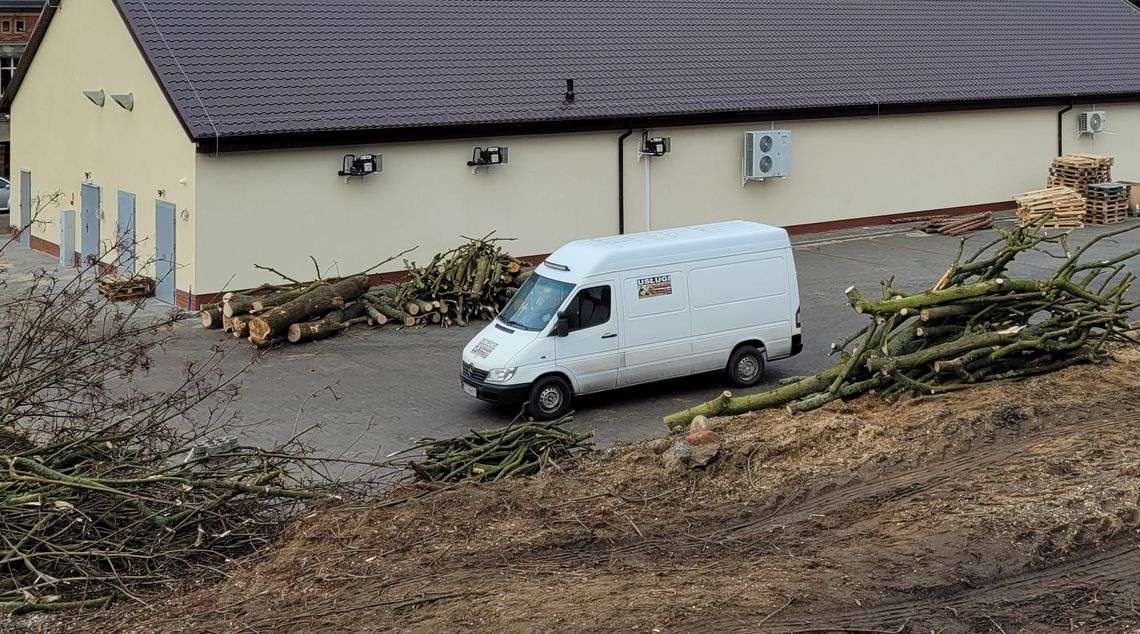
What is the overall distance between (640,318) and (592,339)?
28.0 inches

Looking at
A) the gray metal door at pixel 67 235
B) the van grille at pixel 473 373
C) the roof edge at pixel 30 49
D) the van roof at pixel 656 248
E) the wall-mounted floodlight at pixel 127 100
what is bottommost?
the van grille at pixel 473 373

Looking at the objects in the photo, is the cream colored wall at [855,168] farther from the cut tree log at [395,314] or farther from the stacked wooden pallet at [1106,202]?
the cut tree log at [395,314]

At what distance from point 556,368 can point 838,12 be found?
844 inches

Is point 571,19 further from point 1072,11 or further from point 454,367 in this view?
point 1072,11

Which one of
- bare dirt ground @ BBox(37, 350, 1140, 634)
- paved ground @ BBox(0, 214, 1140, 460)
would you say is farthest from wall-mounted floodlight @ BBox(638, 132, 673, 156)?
bare dirt ground @ BBox(37, 350, 1140, 634)

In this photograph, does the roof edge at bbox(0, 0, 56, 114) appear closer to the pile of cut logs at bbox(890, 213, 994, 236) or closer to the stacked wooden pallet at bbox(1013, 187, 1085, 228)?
the pile of cut logs at bbox(890, 213, 994, 236)

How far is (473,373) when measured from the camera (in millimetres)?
16406

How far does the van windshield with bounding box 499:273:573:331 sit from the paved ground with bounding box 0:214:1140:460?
47.3 inches

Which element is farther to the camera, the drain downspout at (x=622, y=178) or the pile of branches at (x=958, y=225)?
the pile of branches at (x=958, y=225)

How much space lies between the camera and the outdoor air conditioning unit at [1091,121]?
113ft

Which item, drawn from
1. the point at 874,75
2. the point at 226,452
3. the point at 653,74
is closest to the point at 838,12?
the point at 874,75

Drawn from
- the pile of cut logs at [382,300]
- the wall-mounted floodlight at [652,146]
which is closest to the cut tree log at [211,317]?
the pile of cut logs at [382,300]

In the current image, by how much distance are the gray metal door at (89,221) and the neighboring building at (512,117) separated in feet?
0.19

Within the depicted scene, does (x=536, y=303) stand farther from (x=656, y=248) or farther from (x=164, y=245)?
(x=164, y=245)
